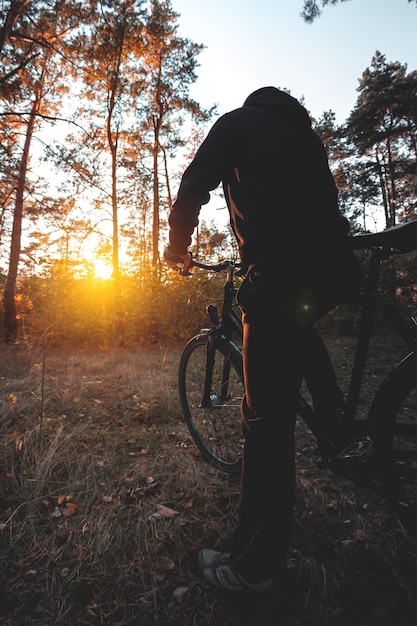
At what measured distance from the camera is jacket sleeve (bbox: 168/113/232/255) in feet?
4.15

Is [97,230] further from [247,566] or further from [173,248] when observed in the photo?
[247,566]

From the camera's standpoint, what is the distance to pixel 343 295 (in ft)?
4.38

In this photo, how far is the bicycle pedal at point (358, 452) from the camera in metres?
1.45

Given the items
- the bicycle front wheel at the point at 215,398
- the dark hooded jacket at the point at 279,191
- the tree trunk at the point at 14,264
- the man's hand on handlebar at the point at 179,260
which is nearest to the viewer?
the dark hooded jacket at the point at 279,191

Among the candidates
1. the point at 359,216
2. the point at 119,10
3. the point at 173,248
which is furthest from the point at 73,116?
the point at 359,216

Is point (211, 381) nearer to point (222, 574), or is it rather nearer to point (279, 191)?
point (222, 574)

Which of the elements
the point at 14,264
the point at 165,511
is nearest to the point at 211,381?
the point at 165,511

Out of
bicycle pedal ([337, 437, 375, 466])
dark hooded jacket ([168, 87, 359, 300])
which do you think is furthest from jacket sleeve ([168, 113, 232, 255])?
bicycle pedal ([337, 437, 375, 466])

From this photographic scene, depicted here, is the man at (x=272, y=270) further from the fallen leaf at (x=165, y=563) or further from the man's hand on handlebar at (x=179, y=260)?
the man's hand on handlebar at (x=179, y=260)

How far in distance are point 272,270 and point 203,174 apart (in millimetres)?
527

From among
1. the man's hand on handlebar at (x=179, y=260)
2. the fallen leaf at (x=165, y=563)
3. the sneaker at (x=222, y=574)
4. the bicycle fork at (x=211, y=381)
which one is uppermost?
the man's hand on handlebar at (x=179, y=260)

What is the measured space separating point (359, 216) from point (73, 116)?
54.4ft

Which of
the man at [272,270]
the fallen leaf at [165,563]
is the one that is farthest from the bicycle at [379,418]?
the fallen leaf at [165,563]

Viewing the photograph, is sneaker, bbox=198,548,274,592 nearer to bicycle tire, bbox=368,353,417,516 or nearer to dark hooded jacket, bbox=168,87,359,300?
bicycle tire, bbox=368,353,417,516
